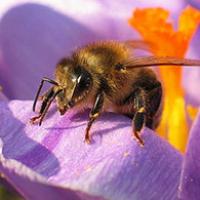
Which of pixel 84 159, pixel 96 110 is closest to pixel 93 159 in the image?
pixel 84 159

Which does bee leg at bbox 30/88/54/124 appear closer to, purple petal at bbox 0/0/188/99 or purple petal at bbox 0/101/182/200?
purple petal at bbox 0/101/182/200

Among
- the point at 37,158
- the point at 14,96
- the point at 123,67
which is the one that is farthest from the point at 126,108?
the point at 14,96

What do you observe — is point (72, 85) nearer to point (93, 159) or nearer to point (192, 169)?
point (93, 159)

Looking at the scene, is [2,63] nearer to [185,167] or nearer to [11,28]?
[11,28]

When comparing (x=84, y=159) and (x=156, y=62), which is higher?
(x=156, y=62)

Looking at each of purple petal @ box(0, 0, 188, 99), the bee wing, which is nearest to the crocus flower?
the bee wing

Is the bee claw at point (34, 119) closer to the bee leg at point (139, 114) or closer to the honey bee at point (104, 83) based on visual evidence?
the honey bee at point (104, 83)
